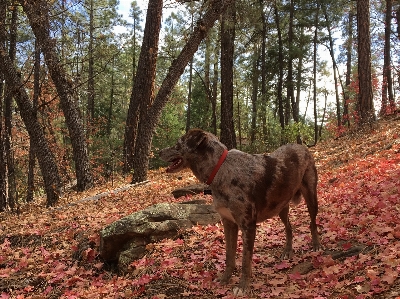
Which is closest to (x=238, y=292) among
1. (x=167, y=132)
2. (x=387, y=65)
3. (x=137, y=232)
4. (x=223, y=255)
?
(x=223, y=255)

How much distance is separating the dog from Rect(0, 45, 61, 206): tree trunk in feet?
28.0

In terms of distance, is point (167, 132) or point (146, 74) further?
point (167, 132)

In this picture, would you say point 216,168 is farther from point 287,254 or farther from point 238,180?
point 287,254

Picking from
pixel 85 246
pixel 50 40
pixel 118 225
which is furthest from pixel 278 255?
pixel 50 40

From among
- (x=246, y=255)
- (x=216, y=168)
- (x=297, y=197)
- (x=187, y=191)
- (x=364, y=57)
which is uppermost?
(x=364, y=57)

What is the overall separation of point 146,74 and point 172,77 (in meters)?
2.37

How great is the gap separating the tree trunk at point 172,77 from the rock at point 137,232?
6.46 meters

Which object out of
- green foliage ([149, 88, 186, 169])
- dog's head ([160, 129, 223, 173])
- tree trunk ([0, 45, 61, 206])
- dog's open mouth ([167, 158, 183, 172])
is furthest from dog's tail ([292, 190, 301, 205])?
green foliage ([149, 88, 186, 169])

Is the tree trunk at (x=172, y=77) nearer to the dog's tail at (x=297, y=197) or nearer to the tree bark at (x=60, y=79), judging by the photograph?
the tree bark at (x=60, y=79)

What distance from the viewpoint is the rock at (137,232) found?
6.52 meters

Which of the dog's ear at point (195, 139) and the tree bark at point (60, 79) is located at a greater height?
the tree bark at point (60, 79)

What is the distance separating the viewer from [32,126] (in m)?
11.8

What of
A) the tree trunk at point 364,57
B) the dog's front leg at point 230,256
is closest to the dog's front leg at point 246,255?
the dog's front leg at point 230,256

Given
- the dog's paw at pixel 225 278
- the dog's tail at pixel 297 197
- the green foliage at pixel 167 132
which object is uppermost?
the green foliage at pixel 167 132
